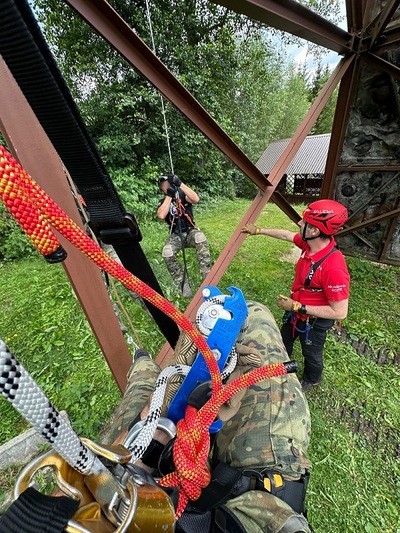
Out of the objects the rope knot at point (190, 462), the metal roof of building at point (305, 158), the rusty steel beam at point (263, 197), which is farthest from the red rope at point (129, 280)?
the metal roof of building at point (305, 158)

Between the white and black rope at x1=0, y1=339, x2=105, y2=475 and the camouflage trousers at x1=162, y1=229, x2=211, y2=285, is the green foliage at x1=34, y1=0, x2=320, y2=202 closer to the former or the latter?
the camouflage trousers at x1=162, y1=229, x2=211, y2=285

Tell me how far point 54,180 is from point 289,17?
6.15 feet

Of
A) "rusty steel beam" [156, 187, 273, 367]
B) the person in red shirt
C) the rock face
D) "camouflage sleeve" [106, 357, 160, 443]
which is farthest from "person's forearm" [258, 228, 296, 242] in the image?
the rock face

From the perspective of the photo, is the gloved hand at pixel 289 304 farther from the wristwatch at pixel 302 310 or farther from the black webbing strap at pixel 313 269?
the black webbing strap at pixel 313 269

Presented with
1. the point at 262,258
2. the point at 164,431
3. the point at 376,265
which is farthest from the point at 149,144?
the point at 164,431

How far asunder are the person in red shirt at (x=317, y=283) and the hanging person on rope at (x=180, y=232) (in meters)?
1.42

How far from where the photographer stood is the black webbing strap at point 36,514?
1.05 ft

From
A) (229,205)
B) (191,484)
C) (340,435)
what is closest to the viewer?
(191,484)

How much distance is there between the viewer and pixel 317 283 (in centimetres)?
217

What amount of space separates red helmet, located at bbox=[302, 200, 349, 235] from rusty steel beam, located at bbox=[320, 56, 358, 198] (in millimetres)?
1816

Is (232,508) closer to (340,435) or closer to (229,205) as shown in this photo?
(340,435)

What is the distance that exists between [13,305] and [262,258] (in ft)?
14.5

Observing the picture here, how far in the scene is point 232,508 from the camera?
80cm

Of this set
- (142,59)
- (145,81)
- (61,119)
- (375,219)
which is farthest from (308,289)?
(145,81)
